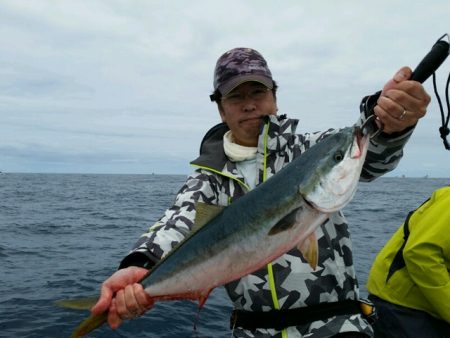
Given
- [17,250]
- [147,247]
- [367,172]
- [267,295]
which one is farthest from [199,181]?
[17,250]

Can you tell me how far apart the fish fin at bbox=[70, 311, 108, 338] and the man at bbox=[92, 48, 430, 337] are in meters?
0.05

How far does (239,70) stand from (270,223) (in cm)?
172

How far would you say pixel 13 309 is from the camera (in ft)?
32.2

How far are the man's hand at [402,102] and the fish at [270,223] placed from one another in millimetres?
226

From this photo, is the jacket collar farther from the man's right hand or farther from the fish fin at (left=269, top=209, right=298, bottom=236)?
the man's right hand

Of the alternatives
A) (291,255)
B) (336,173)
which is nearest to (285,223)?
(336,173)

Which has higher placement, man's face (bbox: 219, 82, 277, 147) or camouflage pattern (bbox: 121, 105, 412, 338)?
man's face (bbox: 219, 82, 277, 147)

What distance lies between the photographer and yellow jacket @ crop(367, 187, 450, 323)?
4.90m

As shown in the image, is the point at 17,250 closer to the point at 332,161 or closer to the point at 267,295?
the point at 267,295

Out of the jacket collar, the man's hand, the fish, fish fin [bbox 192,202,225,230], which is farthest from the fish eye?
the jacket collar

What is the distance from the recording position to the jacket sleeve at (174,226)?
366cm

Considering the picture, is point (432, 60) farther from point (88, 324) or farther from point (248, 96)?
point (88, 324)

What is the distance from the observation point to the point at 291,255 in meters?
3.83

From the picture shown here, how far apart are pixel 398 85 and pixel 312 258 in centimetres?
131
